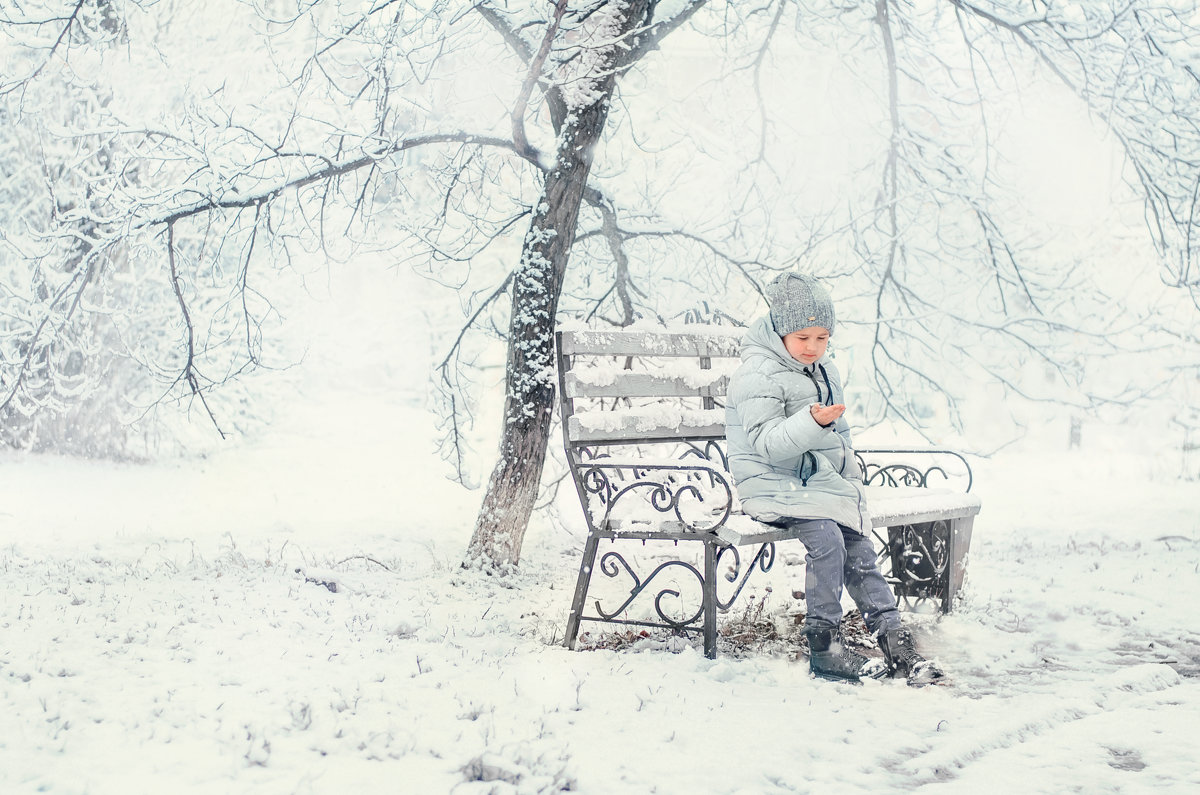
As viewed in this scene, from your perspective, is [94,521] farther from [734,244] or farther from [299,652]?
[734,244]

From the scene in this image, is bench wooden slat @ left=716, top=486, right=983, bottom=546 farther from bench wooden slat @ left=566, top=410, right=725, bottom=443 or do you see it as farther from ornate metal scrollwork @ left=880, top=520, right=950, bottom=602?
bench wooden slat @ left=566, top=410, right=725, bottom=443

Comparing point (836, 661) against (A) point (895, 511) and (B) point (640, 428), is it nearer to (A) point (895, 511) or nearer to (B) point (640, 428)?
(A) point (895, 511)

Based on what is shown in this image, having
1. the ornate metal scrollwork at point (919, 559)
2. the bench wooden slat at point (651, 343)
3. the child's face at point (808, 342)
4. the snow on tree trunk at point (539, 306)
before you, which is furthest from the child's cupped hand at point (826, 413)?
the snow on tree trunk at point (539, 306)

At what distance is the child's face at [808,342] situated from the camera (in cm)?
359

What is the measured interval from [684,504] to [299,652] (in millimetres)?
1688

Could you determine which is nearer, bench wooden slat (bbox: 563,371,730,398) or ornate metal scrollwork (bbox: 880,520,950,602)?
bench wooden slat (bbox: 563,371,730,398)

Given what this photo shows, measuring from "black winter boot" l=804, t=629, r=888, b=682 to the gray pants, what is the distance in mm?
43

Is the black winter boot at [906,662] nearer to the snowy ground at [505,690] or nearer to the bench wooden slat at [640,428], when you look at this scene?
the snowy ground at [505,690]

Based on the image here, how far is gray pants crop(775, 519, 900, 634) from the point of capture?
3.50 metres

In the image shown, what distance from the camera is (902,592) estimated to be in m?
4.81

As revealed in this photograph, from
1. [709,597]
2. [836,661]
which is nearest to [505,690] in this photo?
[709,597]

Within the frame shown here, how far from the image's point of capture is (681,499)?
173 inches

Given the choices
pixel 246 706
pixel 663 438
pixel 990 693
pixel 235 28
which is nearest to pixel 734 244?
pixel 663 438

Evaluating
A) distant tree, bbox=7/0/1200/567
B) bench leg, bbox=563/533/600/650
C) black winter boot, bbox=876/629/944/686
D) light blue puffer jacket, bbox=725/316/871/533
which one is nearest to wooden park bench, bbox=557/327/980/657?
bench leg, bbox=563/533/600/650
